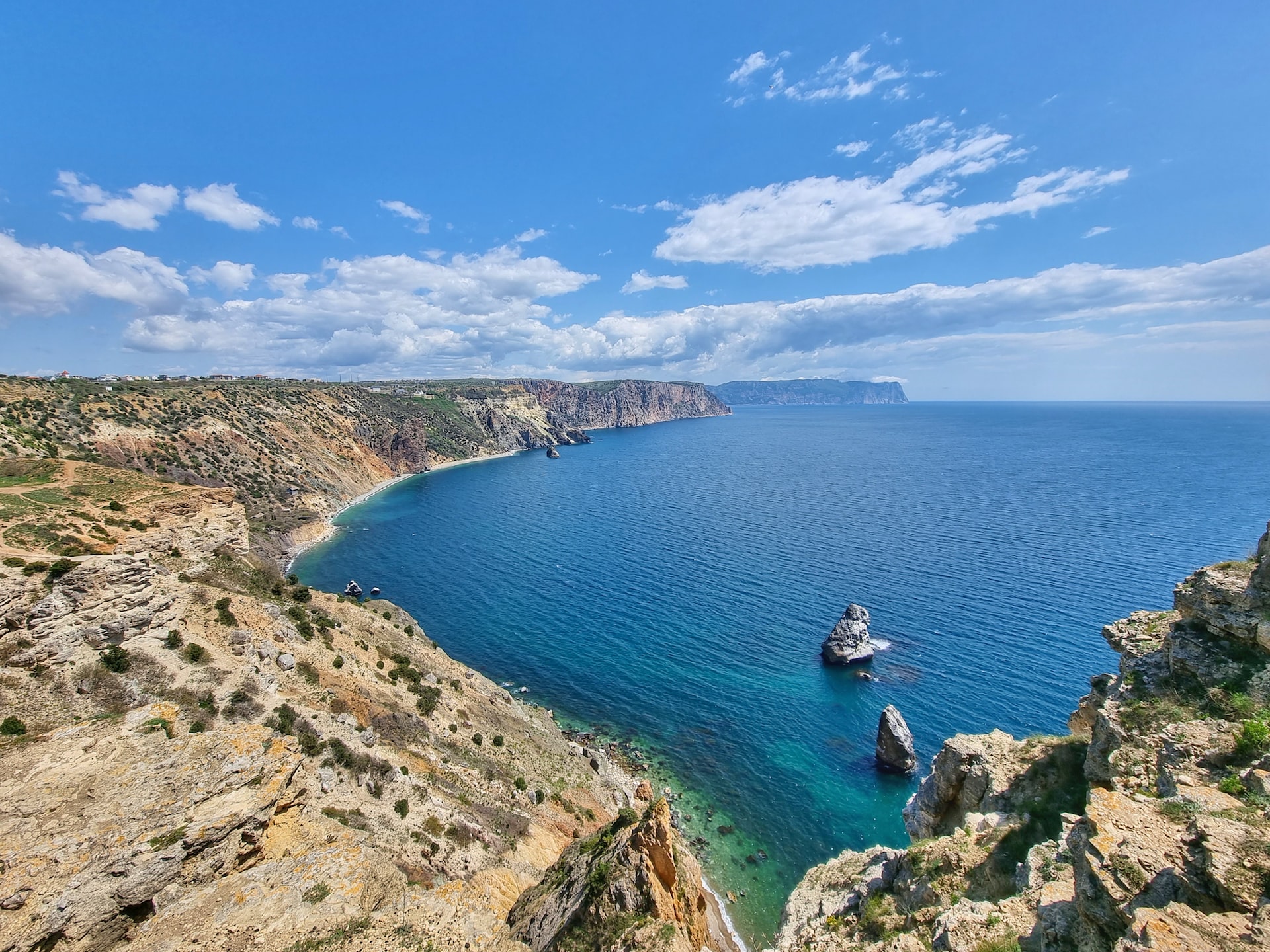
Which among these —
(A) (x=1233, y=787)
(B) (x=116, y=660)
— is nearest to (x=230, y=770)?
(B) (x=116, y=660)

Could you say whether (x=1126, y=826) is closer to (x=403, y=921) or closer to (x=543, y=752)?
(x=403, y=921)

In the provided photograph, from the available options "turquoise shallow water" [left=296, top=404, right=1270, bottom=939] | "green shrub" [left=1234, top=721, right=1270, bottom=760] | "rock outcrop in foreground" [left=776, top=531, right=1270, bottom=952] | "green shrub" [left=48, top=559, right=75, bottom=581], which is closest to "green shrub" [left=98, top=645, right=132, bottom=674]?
"green shrub" [left=48, top=559, right=75, bottom=581]

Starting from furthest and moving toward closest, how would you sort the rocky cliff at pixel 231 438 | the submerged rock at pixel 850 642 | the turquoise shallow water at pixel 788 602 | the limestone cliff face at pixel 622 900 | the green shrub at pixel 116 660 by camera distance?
the rocky cliff at pixel 231 438 < the submerged rock at pixel 850 642 < the turquoise shallow water at pixel 788 602 < the green shrub at pixel 116 660 < the limestone cliff face at pixel 622 900

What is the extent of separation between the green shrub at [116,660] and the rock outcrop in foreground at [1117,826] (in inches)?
1206

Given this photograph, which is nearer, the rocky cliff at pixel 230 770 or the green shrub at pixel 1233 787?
the green shrub at pixel 1233 787

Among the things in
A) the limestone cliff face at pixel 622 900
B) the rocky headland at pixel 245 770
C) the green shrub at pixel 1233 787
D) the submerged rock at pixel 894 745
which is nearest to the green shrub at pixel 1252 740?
the green shrub at pixel 1233 787

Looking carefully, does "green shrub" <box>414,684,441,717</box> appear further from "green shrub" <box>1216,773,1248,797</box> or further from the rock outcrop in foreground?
"green shrub" <box>1216,773,1248,797</box>

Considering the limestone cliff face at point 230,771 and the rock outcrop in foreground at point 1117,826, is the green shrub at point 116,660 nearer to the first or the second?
the limestone cliff face at point 230,771

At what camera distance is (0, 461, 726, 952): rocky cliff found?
49.4ft

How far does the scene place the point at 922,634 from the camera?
56.6 m

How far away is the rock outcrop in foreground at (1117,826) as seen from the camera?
1041 centimetres

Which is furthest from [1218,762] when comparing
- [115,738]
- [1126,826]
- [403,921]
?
[115,738]

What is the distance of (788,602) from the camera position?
6544cm

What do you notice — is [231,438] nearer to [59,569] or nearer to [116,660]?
[59,569]
